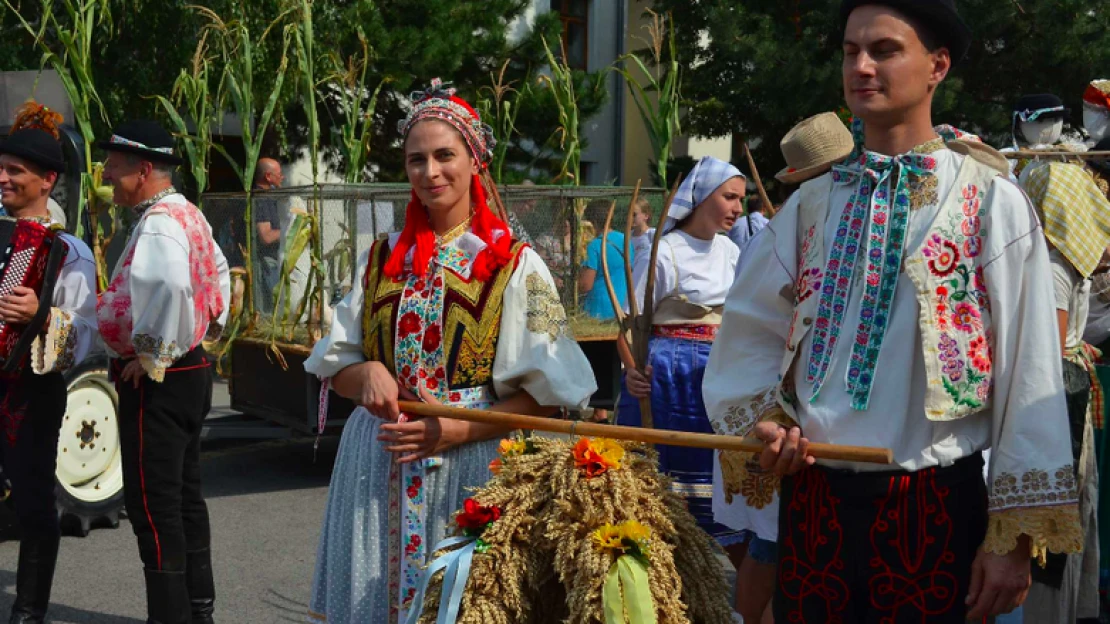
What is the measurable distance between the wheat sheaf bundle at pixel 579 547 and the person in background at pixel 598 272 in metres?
5.35

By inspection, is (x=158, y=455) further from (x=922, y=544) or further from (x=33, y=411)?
(x=922, y=544)

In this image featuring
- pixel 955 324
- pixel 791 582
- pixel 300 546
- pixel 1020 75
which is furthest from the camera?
pixel 1020 75

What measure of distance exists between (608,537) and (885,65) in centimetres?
103

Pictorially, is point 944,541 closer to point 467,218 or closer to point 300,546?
point 467,218

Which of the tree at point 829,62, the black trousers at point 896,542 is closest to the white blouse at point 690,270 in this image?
the black trousers at point 896,542

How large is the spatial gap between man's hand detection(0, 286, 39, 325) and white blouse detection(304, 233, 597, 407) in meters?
1.74

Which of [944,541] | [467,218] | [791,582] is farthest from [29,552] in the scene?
[944,541]

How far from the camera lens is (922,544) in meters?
2.07

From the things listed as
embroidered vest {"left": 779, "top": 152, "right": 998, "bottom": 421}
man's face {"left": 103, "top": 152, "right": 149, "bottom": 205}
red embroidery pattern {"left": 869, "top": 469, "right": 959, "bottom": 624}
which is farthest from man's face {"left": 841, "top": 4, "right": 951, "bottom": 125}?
man's face {"left": 103, "top": 152, "right": 149, "bottom": 205}

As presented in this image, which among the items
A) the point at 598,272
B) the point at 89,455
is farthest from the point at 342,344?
the point at 598,272

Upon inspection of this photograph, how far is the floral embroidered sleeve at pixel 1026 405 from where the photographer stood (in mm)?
1992

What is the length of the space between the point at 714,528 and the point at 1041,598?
114 cm

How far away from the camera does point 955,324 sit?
81.3 inches

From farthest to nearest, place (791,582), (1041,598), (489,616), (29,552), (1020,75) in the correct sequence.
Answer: (1020,75), (29,552), (1041,598), (489,616), (791,582)
